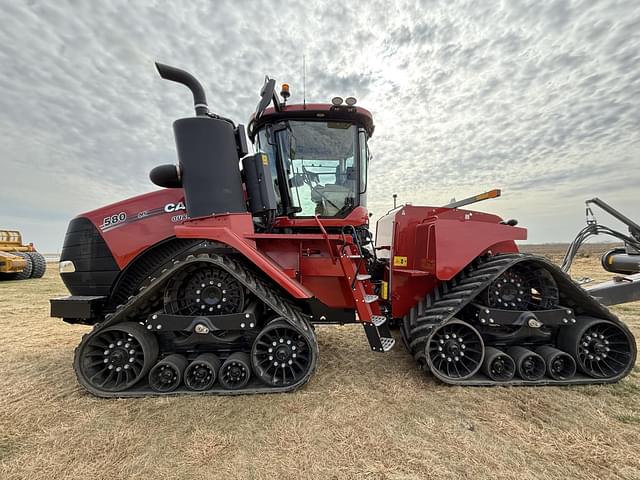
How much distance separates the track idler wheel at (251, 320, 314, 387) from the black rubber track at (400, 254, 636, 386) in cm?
123

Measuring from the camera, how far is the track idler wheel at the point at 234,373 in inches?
122

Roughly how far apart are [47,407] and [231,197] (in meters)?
2.55

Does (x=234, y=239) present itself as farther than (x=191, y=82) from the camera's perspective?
No

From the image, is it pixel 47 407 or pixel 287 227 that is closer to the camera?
pixel 47 407

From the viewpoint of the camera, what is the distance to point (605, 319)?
3.46 metres

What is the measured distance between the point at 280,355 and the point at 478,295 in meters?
2.23

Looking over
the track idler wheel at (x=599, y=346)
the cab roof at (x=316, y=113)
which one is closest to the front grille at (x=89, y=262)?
the cab roof at (x=316, y=113)

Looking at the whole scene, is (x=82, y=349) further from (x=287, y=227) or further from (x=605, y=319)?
(x=605, y=319)

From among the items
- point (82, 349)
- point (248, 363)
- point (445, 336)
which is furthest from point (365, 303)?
point (82, 349)

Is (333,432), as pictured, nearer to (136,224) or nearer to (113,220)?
(136,224)

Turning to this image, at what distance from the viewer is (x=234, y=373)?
3117mm

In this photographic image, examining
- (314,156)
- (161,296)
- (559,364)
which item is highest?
(314,156)

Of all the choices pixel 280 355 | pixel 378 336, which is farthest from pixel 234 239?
pixel 378 336

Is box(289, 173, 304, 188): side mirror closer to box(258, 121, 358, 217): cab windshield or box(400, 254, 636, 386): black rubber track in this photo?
box(258, 121, 358, 217): cab windshield
